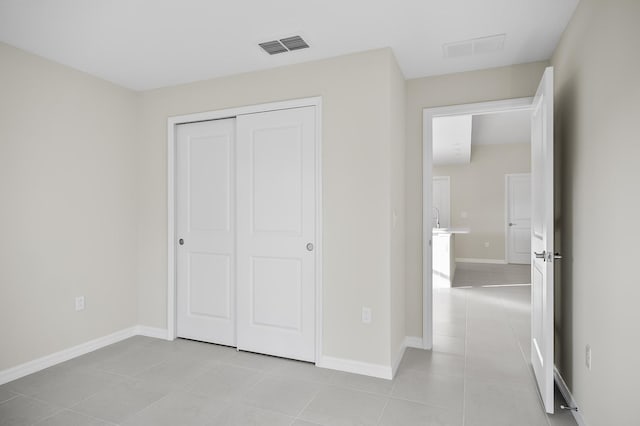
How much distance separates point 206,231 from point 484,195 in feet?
24.3

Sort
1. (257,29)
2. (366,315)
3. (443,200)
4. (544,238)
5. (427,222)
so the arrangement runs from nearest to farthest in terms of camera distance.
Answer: (544,238), (257,29), (366,315), (427,222), (443,200)

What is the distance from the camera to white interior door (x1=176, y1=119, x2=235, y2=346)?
11.0 feet

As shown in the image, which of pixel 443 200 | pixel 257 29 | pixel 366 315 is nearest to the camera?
pixel 257 29

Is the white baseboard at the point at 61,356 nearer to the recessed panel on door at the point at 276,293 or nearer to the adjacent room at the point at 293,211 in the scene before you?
the adjacent room at the point at 293,211

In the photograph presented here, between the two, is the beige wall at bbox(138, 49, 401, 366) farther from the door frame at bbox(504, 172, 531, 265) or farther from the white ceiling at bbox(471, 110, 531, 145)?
the door frame at bbox(504, 172, 531, 265)

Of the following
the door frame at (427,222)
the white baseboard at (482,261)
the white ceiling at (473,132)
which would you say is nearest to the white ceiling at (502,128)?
the white ceiling at (473,132)

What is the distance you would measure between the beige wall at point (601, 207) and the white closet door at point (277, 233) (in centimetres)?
180

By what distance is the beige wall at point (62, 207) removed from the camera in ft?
8.84

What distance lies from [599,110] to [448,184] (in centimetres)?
752

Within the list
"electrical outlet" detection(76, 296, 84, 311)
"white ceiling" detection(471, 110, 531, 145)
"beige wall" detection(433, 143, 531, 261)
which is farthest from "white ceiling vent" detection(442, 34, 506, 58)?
"beige wall" detection(433, 143, 531, 261)

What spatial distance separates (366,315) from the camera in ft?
9.09

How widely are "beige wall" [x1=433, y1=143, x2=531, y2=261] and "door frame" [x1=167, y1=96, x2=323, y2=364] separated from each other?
6946mm

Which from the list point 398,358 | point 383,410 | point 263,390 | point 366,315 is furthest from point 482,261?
point 263,390

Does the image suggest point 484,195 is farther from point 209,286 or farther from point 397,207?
point 209,286
